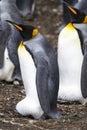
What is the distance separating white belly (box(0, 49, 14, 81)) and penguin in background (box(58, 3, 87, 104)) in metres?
0.96

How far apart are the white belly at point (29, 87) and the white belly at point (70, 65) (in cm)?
67

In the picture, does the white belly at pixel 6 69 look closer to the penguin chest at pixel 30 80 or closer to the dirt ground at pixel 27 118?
the dirt ground at pixel 27 118

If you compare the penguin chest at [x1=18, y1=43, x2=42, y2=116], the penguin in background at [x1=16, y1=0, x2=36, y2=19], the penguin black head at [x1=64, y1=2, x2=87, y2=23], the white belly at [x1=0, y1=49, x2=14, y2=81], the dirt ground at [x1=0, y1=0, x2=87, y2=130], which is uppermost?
the penguin black head at [x1=64, y1=2, x2=87, y2=23]

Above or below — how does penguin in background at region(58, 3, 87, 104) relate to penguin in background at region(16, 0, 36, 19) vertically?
above

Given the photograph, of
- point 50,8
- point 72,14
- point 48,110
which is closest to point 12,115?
point 48,110

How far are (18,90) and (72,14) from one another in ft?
3.64

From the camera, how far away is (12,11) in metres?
7.83

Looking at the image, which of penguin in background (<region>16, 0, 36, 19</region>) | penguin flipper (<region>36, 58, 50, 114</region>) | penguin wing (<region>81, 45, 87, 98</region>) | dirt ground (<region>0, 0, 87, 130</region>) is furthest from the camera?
penguin in background (<region>16, 0, 36, 19</region>)

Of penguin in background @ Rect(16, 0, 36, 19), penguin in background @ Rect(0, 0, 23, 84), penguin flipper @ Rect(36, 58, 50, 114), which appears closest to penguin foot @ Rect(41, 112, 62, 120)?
penguin flipper @ Rect(36, 58, 50, 114)

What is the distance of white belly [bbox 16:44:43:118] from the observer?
5902 millimetres

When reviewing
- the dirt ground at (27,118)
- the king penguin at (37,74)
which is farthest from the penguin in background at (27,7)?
the king penguin at (37,74)

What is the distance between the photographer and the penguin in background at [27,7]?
1095cm

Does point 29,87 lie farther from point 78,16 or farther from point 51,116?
point 78,16

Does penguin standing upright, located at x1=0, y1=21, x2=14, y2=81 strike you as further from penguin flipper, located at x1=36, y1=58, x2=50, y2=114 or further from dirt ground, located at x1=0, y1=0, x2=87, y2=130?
penguin flipper, located at x1=36, y1=58, x2=50, y2=114
